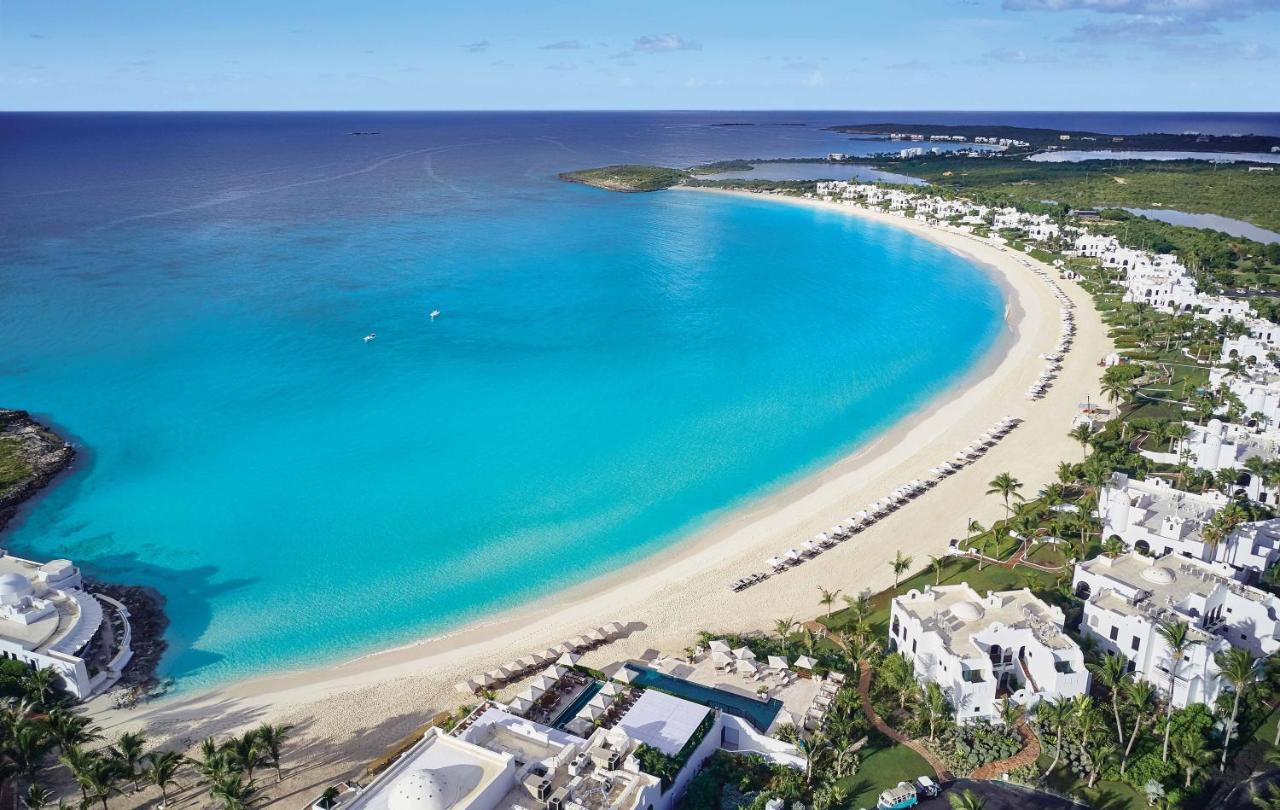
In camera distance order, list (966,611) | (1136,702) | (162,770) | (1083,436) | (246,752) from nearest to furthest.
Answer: (162,770) < (246,752) < (1136,702) < (966,611) < (1083,436)

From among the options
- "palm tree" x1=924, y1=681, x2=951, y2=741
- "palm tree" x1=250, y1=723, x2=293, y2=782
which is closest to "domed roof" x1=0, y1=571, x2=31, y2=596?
"palm tree" x1=250, y1=723, x2=293, y2=782

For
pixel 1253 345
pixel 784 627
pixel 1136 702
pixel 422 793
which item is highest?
pixel 1253 345

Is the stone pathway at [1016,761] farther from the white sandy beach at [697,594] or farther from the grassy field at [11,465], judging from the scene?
the grassy field at [11,465]

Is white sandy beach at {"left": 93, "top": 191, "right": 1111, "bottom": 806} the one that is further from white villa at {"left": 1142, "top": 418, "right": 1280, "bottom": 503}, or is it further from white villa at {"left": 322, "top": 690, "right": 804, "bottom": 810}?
white villa at {"left": 1142, "top": 418, "right": 1280, "bottom": 503}

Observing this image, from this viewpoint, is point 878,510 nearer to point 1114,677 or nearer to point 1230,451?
point 1114,677

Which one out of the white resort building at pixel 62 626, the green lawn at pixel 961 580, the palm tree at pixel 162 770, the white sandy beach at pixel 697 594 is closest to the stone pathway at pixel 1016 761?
the green lawn at pixel 961 580

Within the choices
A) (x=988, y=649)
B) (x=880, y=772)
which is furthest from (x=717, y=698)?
(x=988, y=649)

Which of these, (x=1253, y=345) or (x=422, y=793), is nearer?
(x=422, y=793)
